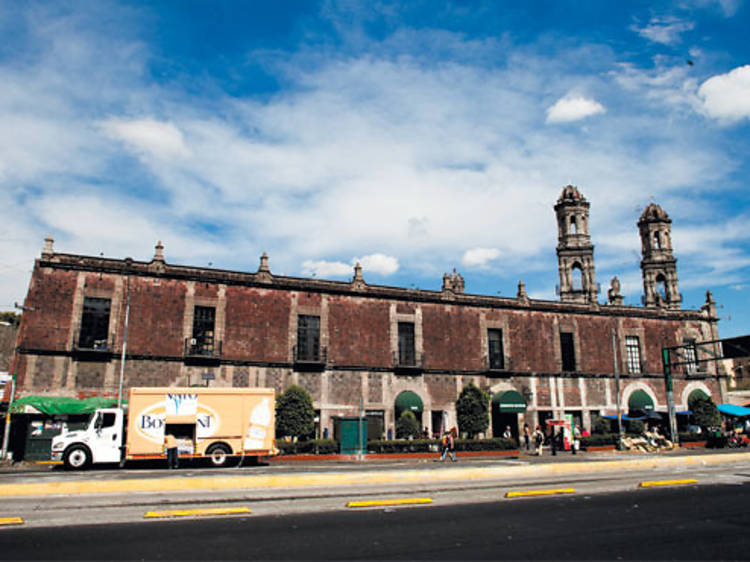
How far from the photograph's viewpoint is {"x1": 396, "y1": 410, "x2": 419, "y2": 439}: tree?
32.6 metres

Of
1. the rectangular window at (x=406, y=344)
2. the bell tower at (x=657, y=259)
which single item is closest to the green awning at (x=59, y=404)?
the rectangular window at (x=406, y=344)

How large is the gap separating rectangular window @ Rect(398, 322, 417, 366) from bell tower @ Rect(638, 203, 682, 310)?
2877 cm

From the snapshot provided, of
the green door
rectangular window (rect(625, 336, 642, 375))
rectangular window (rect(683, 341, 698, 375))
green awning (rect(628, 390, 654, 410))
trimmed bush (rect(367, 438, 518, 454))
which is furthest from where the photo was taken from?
rectangular window (rect(683, 341, 698, 375))

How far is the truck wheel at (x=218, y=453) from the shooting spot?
22.1 meters

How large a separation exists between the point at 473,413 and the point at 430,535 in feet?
85.2

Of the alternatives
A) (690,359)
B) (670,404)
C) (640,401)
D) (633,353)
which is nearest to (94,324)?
(670,404)

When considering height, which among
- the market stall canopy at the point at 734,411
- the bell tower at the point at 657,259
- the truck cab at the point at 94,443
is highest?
the bell tower at the point at 657,259

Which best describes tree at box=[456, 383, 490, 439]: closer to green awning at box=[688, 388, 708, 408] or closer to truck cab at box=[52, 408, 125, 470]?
green awning at box=[688, 388, 708, 408]

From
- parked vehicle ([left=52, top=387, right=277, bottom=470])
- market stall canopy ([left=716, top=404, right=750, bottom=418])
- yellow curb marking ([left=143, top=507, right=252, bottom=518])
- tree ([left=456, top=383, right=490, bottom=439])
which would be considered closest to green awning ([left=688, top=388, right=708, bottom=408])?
market stall canopy ([left=716, top=404, right=750, bottom=418])

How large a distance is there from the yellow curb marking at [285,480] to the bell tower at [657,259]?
38.3m

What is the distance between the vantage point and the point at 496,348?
39094 mm

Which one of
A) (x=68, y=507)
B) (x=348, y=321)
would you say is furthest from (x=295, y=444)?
(x=68, y=507)

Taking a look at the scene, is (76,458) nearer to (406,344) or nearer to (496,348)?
(406,344)

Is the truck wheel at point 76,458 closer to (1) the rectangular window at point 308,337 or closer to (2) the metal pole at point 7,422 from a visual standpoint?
(2) the metal pole at point 7,422
